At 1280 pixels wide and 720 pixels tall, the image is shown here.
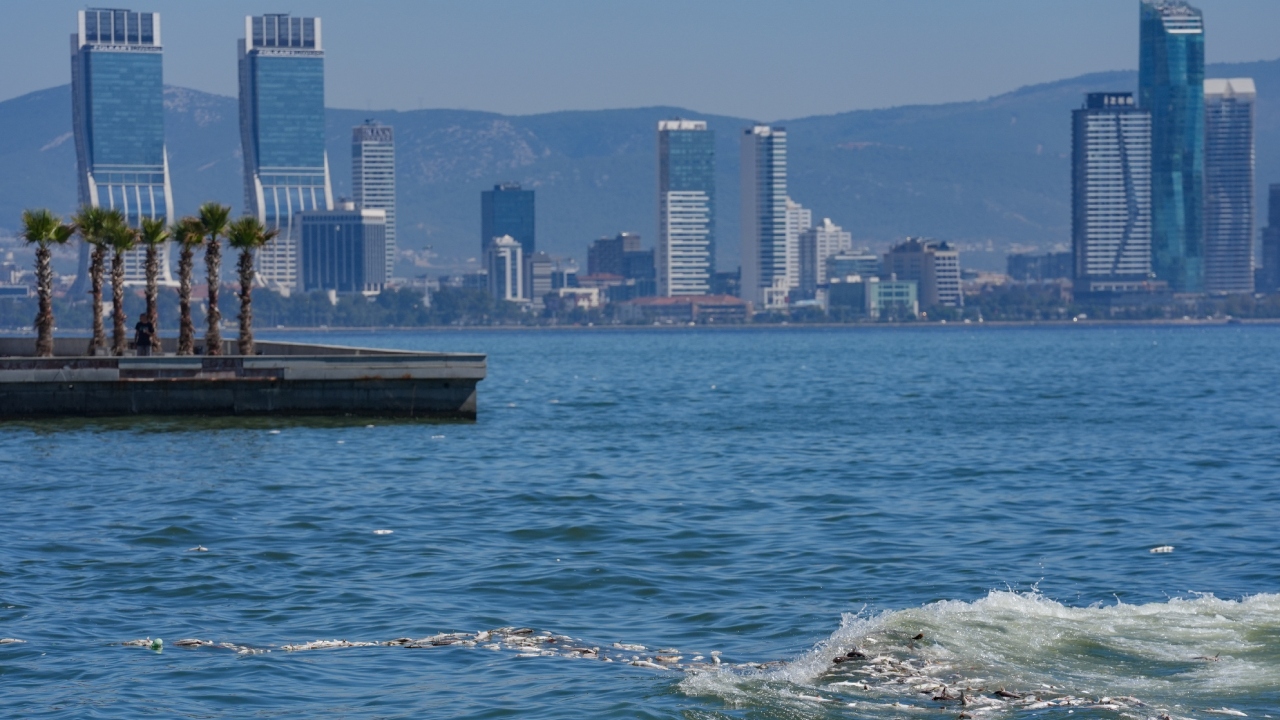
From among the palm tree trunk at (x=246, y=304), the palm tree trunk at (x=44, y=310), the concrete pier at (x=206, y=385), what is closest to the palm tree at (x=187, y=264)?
the palm tree trunk at (x=246, y=304)

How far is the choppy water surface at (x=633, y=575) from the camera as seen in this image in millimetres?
17234

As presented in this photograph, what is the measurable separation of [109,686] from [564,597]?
22.6ft

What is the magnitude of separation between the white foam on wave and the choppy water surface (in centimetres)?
6

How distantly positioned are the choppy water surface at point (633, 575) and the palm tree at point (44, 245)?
33.3 ft

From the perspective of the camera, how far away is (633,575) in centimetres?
2455

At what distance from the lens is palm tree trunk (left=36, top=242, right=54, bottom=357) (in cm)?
5916

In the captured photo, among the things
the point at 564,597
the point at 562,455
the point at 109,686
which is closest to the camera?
the point at 109,686

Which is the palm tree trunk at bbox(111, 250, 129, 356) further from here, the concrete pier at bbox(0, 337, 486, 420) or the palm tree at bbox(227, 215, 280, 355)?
the concrete pier at bbox(0, 337, 486, 420)

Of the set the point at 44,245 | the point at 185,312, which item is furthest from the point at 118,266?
the point at 44,245

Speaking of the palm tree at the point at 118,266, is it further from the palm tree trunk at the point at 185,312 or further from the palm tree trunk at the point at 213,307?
the palm tree trunk at the point at 213,307

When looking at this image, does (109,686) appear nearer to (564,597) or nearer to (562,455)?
(564,597)

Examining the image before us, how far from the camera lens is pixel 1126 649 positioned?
18.6m

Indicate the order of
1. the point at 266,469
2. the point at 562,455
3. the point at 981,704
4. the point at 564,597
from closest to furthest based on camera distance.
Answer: the point at 981,704
the point at 564,597
the point at 266,469
the point at 562,455

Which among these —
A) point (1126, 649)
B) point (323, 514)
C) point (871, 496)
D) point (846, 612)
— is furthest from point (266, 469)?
point (1126, 649)
